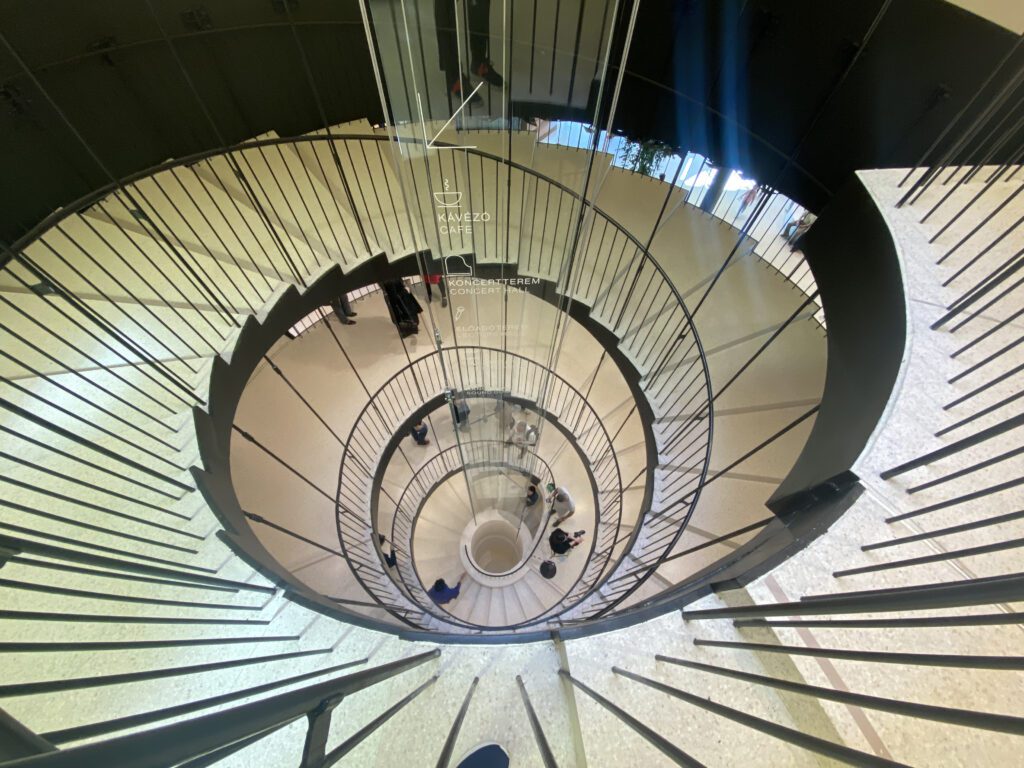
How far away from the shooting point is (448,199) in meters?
4.02

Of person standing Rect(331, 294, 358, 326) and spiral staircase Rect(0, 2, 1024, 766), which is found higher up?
person standing Rect(331, 294, 358, 326)

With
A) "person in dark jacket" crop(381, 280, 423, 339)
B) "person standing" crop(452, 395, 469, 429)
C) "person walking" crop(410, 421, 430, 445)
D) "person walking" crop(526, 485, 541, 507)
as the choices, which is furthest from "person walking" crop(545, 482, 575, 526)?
"person in dark jacket" crop(381, 280, 423, 339)

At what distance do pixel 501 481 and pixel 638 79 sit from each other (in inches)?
223

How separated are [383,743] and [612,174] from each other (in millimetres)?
6403

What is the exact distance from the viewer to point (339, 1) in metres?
5.22

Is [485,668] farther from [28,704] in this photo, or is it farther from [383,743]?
[28,704]

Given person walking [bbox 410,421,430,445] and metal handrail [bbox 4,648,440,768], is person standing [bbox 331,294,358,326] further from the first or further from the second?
metal handrail [bbox 4,648,440,768]

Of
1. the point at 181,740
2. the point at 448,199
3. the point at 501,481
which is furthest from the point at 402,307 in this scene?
the point at 181,740

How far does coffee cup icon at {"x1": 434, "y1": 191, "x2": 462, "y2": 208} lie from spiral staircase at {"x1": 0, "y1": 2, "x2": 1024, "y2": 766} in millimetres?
141

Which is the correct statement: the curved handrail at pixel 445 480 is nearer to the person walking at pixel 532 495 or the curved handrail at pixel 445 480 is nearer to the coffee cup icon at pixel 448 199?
the person walking at pixel 532 495

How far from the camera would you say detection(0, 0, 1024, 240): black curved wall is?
3.39 m

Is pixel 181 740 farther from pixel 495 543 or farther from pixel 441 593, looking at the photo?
pixel 495 543

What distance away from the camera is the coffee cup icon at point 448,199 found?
3834 millimetres

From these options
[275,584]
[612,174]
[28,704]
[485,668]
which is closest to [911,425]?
[485,668]
